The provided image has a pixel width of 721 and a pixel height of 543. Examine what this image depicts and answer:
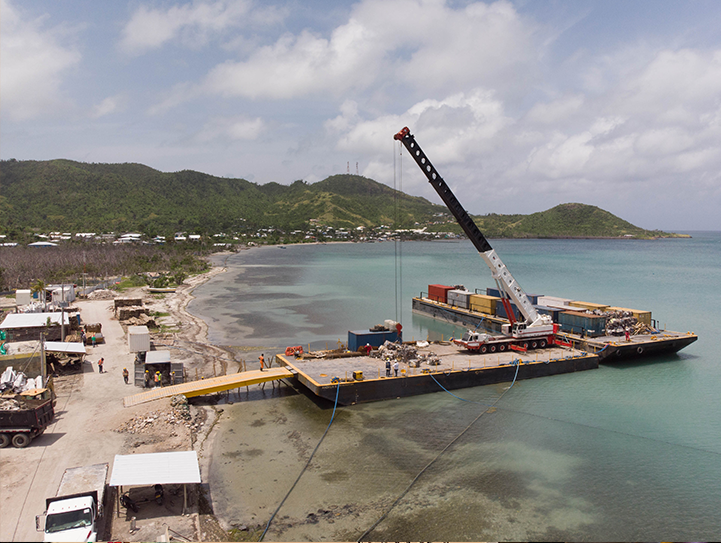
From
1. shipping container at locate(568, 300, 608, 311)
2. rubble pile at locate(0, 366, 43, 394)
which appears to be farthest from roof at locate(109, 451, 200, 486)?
shipping container at locate(568, 300, 608, 311)

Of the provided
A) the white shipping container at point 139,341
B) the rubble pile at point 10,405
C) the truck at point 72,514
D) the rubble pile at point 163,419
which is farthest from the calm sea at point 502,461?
the rubble pile at point 10,405

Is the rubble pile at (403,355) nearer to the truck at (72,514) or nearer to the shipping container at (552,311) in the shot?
the shipping container at (552,311)

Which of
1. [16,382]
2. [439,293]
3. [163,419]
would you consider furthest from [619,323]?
[16,382]

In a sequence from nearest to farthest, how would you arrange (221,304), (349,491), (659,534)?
1. (659,534)
2. (349,491)
3. (221,304)

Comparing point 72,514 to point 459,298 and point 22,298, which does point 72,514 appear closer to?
point 22,298

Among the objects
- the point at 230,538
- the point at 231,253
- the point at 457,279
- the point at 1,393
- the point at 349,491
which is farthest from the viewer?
the point at 231,253

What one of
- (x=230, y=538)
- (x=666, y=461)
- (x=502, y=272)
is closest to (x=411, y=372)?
(x=502, y=272)

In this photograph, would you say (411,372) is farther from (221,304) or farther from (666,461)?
(221,304)
